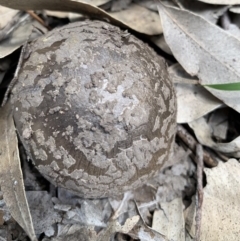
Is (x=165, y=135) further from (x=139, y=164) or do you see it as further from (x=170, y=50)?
(x=170, y=50)

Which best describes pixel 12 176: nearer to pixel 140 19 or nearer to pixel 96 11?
Answer: pixel 96 11

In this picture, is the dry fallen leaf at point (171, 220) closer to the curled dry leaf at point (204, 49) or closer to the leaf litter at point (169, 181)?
the leaf litter at point (169, 181)

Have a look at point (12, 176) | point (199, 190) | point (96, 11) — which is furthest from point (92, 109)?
point (199, 190)

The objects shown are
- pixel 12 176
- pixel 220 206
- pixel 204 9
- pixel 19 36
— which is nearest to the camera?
pixel 12 176

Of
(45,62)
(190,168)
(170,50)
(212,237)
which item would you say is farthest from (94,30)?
(212,237)

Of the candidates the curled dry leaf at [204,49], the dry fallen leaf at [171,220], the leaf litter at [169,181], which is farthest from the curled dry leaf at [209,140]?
the dry fallen leaf at [171,220]
